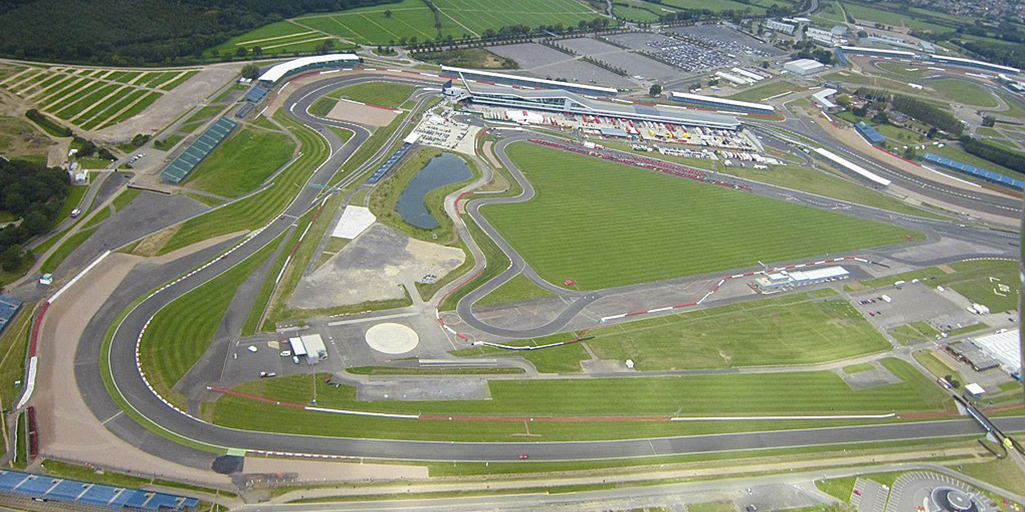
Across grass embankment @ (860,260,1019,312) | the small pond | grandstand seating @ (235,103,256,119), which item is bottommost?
grass embankment @ (860,260,1019,312)

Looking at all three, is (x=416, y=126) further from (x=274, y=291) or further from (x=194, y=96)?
(x=274, y=291)

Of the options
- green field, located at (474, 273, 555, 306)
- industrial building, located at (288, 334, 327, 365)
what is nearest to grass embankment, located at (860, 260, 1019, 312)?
green field, located at (474, 273, 555, 306)

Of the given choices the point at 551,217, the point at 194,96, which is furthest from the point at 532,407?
the point at 194,96

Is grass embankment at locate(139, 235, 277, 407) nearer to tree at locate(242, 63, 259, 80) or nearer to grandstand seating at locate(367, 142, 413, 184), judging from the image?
grandstand seating at locate(367, 142, 413, 184)

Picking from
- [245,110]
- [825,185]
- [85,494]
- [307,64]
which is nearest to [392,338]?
[85,494]

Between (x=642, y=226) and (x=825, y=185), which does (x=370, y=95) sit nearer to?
(x=642, y=226)

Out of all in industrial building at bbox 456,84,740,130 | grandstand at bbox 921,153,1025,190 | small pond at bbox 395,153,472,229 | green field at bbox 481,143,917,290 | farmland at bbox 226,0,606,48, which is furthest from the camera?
farmland at bbox 226,0,606,48
